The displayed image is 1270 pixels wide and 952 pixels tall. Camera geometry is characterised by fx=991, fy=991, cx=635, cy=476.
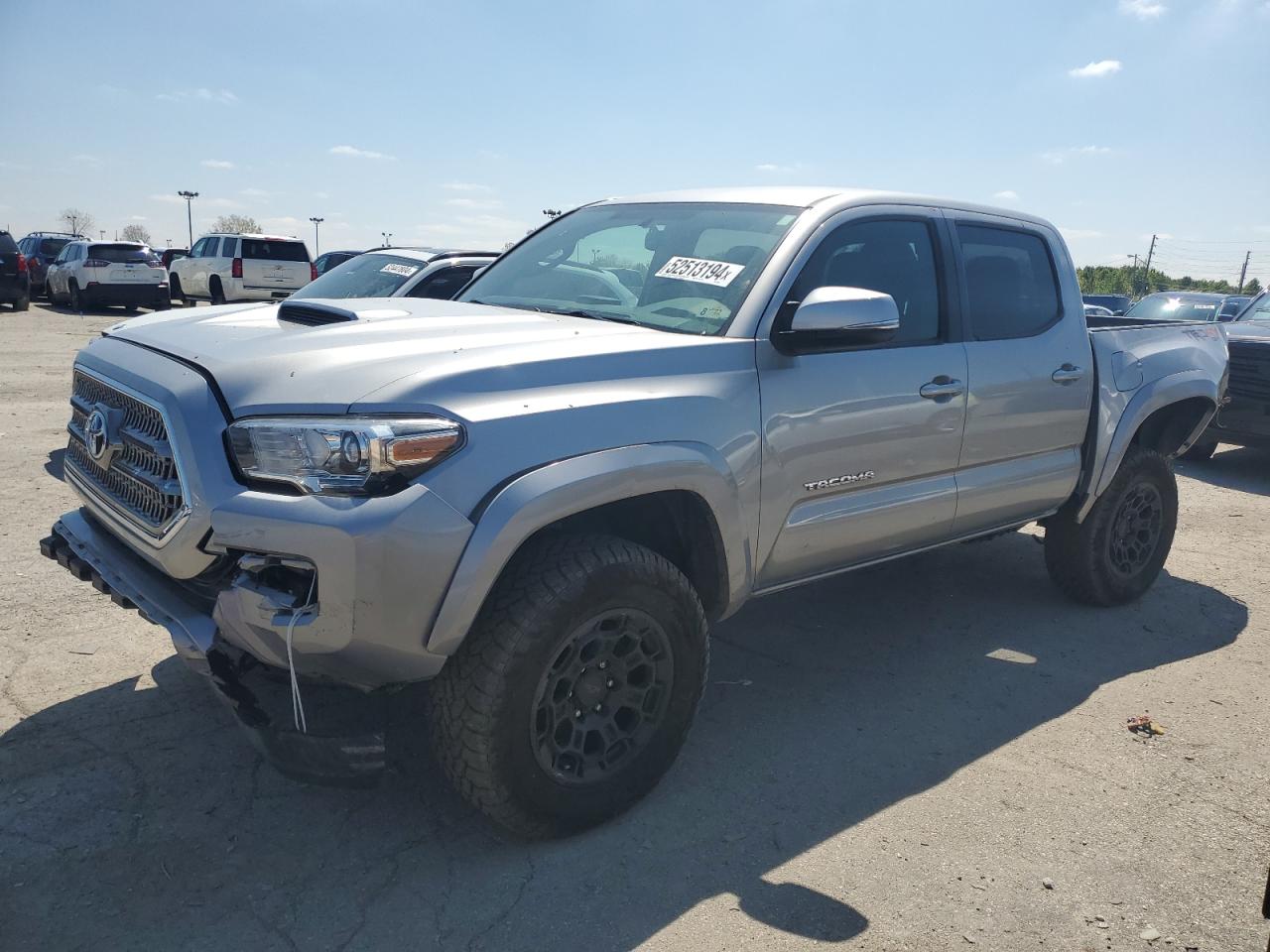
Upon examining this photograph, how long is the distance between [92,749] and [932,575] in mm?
4282

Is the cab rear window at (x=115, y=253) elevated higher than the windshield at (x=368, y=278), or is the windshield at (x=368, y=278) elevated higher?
the cab rear window at (x=115, y=253)

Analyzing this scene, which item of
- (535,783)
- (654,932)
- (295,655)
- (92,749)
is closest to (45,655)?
(92,749)

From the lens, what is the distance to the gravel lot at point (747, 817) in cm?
256

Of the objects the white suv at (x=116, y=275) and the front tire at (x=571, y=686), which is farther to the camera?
the white suv at (x=116, y=275)

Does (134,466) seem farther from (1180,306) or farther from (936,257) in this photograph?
(1180,306)

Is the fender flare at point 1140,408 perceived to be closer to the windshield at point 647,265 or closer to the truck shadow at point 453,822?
the truck shadow at point 453,822

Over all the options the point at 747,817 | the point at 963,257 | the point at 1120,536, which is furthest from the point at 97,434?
the point at 1120,536

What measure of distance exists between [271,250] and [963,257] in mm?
20008

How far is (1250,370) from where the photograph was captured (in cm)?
880

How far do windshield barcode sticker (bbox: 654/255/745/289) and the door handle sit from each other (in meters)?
0.88

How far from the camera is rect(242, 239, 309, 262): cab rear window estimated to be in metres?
21.4

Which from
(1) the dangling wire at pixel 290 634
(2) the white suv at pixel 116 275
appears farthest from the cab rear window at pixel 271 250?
(1) the dangling wire at pixel 290 634

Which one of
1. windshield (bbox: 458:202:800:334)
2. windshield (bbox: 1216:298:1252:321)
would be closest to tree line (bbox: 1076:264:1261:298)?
windshield (bbox: 1216:298:1252:321)

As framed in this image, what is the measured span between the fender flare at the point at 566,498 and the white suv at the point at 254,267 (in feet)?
63.9
